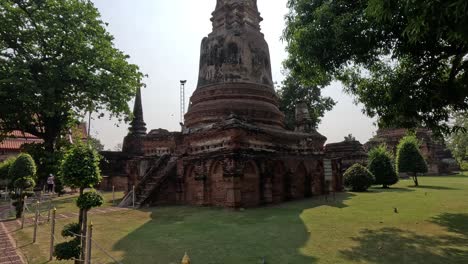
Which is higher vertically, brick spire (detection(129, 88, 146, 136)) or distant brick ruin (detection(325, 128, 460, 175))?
brick spire (detection(129, 88, 146, 136))

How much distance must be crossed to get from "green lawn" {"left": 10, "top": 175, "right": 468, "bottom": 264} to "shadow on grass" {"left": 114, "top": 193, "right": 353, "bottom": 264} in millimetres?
19

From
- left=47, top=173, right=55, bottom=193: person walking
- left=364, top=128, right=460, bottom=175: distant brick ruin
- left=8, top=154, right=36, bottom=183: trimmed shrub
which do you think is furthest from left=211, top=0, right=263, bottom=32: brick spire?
left=364, top=128, right=460, bottom=175: distant brick ruin

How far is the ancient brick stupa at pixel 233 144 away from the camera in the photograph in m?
13.1

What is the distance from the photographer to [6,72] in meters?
18.6

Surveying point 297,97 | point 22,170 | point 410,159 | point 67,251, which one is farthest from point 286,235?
point 297,97

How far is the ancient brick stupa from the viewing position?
43.0 ft

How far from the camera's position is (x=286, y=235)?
794cm

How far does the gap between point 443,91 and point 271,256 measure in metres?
6.75

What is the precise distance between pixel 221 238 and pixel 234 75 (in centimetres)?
1158

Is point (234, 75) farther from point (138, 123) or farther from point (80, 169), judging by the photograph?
point (138, 123)

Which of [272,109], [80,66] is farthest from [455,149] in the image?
[80,66]

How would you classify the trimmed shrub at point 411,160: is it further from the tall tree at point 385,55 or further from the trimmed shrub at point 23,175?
the trimmed shrub at point 23,175

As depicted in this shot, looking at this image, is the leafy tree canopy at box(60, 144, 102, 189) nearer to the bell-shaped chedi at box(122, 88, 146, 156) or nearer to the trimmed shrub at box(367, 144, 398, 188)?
the trimmed shrub at box(367, 144, 398, 188)

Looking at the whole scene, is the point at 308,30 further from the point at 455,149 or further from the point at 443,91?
the point at 455,149
